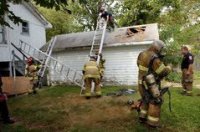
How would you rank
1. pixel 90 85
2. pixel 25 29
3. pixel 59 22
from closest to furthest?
1. pixel 90 85
2. pixel 25 29
3. pixel 59 22

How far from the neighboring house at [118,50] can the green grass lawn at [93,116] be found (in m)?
5.92

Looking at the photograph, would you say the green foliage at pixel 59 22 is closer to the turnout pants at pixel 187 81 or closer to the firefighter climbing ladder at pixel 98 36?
the firefighter climbing ladder at pixel 98 36

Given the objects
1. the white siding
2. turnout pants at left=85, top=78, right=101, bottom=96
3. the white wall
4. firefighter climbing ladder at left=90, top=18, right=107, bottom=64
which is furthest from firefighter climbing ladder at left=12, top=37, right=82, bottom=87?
turnout pants at left=85, top=78, right=101, bottom=96

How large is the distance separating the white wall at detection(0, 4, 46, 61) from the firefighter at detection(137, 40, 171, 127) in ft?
35.8

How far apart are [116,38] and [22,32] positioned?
6160mm

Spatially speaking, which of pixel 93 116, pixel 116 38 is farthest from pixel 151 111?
pixel 116 38

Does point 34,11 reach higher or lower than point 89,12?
lower

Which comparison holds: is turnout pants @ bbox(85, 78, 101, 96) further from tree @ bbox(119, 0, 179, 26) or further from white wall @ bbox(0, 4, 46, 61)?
tree @ bbox(119, 0, 179, 26)

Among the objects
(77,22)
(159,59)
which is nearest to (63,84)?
(159,59)

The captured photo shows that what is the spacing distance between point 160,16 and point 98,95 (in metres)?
17.2

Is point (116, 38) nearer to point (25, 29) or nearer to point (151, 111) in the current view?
point (25, 29)

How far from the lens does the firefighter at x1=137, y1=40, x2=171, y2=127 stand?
8.04 metres

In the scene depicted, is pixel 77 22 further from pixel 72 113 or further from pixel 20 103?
pixel 72 113

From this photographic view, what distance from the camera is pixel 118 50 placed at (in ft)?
62.3
